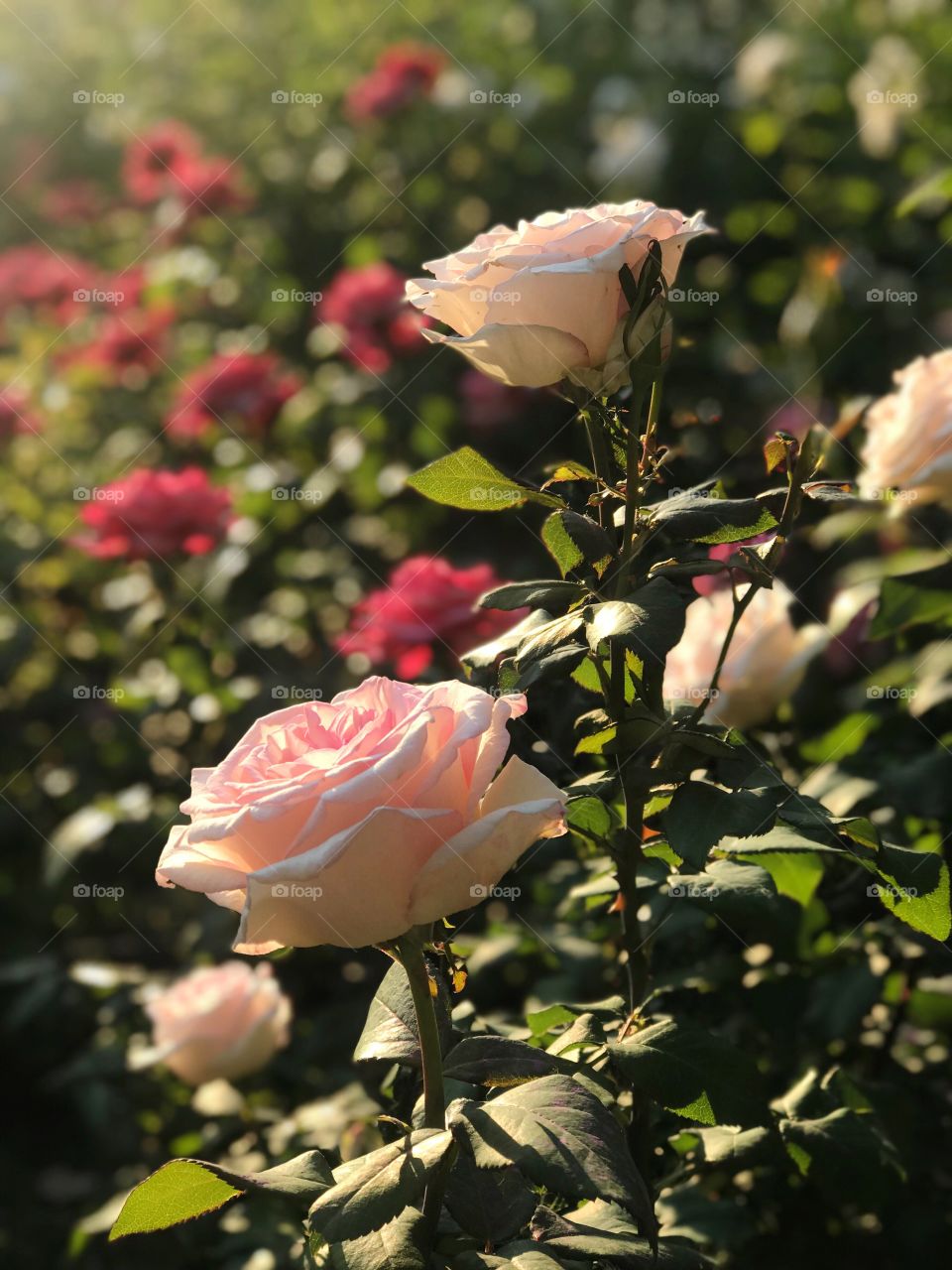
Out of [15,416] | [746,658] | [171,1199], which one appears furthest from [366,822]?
[15,416]

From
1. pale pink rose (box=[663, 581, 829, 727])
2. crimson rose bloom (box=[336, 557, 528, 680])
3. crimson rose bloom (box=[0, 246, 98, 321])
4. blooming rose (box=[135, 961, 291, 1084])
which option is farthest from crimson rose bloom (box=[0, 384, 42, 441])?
pale pink rose (box=[663, 581, 829, 727])

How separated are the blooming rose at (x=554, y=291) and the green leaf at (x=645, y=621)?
15cm

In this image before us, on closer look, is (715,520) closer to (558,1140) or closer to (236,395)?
(558,1140)

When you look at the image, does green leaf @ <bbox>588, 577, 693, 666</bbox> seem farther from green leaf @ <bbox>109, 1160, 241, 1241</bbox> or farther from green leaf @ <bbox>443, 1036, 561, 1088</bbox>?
green leaf @ <bbox>109, 1160, 241, 1241</bbox>

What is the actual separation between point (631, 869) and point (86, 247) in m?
3.74

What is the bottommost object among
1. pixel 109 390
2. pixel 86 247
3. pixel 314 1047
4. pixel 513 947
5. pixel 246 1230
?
pixel 314 1047

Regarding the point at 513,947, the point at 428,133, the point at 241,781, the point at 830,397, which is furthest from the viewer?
the point at 428,133

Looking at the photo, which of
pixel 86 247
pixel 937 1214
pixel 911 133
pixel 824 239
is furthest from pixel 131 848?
pixel 86 247

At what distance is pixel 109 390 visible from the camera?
340 cm

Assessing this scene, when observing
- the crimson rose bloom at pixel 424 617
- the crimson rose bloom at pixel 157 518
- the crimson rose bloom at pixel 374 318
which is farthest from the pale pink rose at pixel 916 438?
the crimson rose bloom at pixel 374 318

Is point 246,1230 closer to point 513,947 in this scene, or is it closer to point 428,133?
point 513,947

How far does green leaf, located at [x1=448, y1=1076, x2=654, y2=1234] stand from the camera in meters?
0.60

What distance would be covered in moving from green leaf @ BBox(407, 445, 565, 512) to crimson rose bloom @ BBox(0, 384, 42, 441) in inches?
97.5

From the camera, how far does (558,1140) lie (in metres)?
0.62
